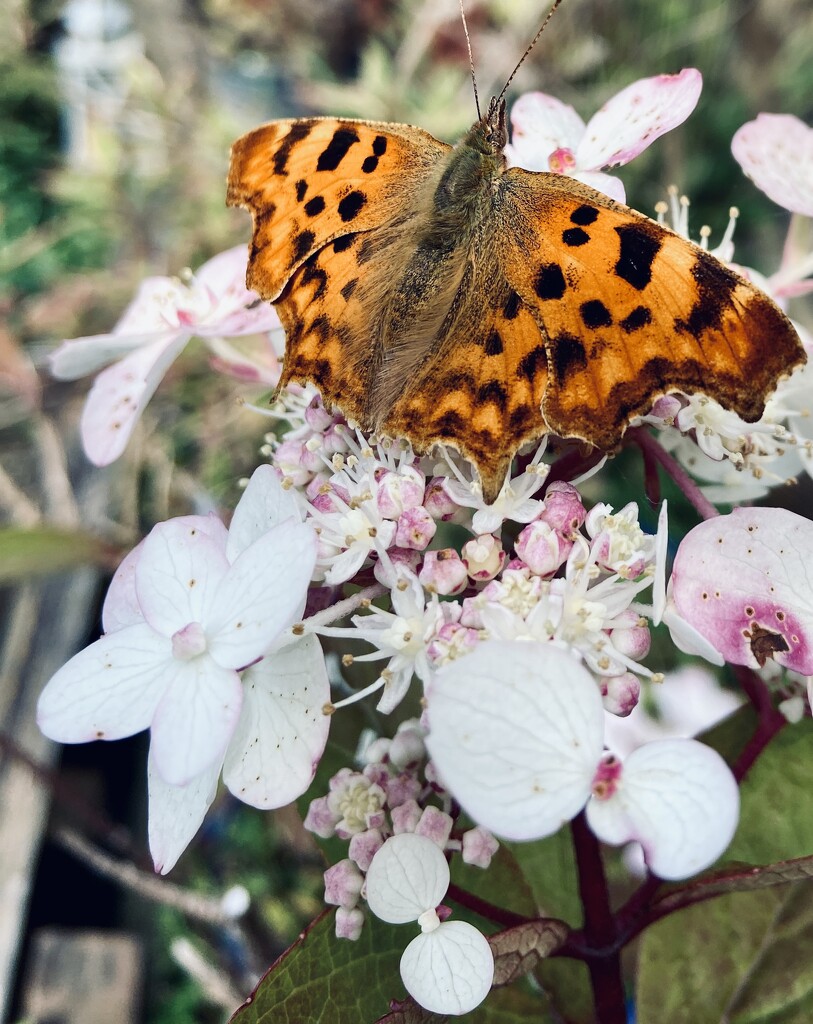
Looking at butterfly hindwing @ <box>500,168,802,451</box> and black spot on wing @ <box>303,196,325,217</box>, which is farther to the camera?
black spot on wing @ <box>303,196,325,217</box>

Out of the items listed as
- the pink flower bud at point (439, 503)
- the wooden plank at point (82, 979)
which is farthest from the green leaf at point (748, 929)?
the wooden plank at point (82, 979)

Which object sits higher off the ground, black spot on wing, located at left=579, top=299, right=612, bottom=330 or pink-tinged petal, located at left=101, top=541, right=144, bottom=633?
black spot on wing, located at left=579, top=299, right=612, bottom=330

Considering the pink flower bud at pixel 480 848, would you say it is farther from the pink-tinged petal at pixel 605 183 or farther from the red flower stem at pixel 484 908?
the pink-tinged petal at pixel 605 183

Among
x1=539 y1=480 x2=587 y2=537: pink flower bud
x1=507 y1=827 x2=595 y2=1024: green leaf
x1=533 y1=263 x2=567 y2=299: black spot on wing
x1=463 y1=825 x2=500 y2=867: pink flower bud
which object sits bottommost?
x1=507 y1=827 x2=595 y2=1024: green leaf

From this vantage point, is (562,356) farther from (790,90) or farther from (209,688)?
(790,90)

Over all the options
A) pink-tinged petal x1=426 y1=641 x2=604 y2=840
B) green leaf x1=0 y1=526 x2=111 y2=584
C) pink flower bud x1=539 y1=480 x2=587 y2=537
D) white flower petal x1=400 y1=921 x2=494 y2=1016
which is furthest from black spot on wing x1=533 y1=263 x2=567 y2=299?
green leaf x1=0 y1=526 x2=111 y2=584

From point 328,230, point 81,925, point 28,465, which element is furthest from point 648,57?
point 81,925

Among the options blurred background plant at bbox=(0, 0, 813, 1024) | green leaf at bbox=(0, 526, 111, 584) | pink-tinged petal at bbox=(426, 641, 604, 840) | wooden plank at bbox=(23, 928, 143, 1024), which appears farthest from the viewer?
blurred background plant at bbox=(0, 0, 813, 1024)

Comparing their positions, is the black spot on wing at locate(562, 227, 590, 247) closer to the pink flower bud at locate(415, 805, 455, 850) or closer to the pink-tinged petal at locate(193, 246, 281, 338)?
the pink-tinged petal at locate(193, 246, 281, 338)

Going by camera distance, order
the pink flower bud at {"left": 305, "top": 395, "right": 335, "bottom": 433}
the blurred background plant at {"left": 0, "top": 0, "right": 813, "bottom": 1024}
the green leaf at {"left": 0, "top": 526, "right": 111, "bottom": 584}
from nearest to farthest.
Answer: the pink flower bud at {"left": 305, "top": 395, "right": 335, "bottom": 433} < the green leaf at {"left": 0, "top": 526, "right": 111, "bottom": 584} < the blurred background plant at {"left": 0, "top": 0, "right": 813, "bottom": 1024}
